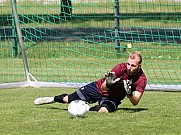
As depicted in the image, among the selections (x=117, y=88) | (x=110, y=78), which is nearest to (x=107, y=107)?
(x=117, y=88)

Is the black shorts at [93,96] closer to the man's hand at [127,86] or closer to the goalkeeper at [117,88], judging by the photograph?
the goalkeeper at [117,88]

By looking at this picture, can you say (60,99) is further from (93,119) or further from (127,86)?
(127,86)

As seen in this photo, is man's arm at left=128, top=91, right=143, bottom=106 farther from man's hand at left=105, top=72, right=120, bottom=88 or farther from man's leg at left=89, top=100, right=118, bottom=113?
man's hand at left=105, top=72, right=120, bottom=88

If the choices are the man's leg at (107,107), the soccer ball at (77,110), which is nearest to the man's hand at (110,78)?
the soccer ball at (77,110)

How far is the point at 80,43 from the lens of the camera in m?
17.0

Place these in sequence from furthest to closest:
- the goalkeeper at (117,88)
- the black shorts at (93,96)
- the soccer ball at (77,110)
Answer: the black shorts at (93,96)
the goalkeeper at (117,88)
the soccer ball at (77,110)

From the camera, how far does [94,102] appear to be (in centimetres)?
1005

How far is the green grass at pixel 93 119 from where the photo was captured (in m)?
7.92

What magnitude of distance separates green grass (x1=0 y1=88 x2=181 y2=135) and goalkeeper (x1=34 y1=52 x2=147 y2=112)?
0.62ft

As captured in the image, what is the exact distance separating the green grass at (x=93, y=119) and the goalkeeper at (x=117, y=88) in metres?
0.19

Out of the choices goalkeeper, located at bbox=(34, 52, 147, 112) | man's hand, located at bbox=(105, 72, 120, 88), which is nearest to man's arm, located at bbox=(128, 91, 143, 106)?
goalkeeper, located at bbox=(34, 52, 147, 112)

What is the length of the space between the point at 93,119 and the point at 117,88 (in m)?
0.94

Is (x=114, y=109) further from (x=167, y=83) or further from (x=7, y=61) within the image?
(x=7, y=61)

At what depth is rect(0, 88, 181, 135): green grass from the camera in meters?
7.92
